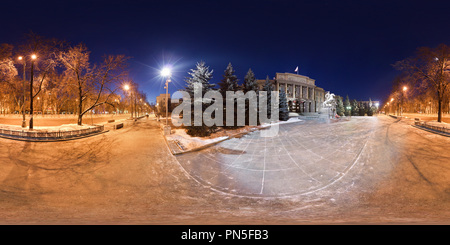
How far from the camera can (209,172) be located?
9.77 metres

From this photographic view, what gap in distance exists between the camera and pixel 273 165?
10641mm

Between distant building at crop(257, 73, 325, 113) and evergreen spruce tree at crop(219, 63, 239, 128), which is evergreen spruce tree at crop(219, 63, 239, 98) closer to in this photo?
evergreen spruce tree at crop(219, 63, 239, 128)

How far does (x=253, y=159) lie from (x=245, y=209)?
5.78 metres

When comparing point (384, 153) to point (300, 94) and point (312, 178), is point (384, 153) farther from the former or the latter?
point (300, 94)

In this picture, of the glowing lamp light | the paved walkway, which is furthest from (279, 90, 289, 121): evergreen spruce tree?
the glowing lamp light

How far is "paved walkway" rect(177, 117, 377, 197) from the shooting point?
8.15 meters

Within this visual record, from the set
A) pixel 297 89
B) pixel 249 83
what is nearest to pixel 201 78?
pixel 249 83
